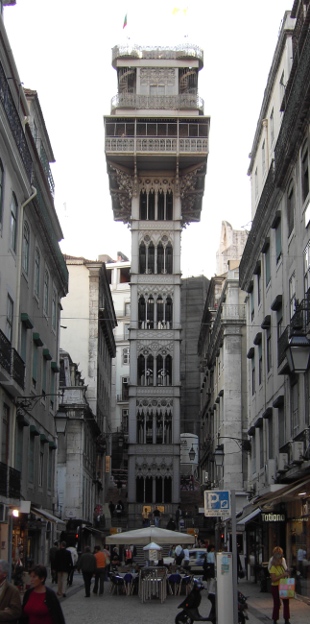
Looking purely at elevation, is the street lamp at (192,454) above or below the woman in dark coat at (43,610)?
above

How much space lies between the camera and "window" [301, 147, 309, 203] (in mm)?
25016

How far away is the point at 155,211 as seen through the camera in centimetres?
7588

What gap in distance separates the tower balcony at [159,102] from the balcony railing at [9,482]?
52.9m

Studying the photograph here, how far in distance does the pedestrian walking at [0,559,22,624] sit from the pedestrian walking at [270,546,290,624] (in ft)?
30.2

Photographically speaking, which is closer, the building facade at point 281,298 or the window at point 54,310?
the building facade at point 281,298

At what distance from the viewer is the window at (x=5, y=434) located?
26.1m

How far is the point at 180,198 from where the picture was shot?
75.8 meters

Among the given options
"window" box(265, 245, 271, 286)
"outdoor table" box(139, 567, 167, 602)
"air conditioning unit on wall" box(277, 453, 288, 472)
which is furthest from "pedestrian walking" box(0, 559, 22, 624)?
"window" box(265, 245, 271, 286)

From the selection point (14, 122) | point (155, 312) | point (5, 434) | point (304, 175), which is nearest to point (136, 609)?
point (5, 434)

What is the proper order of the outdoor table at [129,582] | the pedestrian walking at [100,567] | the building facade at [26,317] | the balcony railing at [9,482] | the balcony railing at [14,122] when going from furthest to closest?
the outdoor table at [129,582]
the pedestrian walking at [100,567]
the building facade at [26,317]
the balcony railing at [9,482]
the balcony railing at [14,122]

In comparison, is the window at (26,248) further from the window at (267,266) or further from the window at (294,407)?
the window at (294,407)

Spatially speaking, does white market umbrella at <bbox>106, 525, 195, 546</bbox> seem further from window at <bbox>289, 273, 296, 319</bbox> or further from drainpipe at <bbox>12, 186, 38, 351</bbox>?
window at <bbox>289, 273, 296, 319</bbox>

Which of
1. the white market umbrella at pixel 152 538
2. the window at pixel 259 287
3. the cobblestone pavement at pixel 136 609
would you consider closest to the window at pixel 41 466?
the white market umbrella at pixel 152 538

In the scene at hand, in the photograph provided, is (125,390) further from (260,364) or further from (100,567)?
(100,567)
